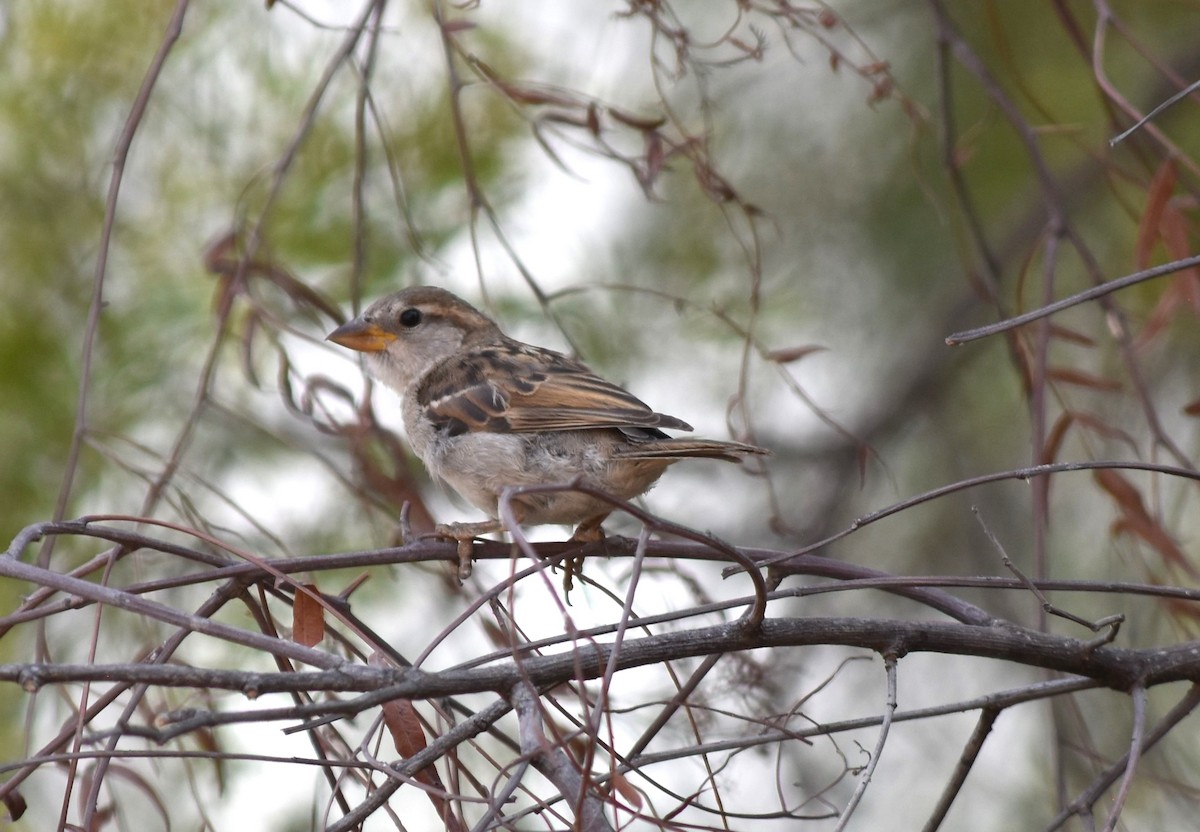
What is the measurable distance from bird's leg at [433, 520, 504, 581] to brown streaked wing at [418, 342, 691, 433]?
35 centimetres

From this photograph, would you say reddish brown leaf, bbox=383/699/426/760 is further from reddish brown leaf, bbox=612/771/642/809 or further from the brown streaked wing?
the brown streaked wing

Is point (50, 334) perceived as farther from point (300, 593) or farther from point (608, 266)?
point (300, 593)

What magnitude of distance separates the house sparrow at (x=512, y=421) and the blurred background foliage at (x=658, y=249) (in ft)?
0.63

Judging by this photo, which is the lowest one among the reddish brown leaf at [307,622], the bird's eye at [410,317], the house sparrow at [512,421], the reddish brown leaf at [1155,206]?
the reddish brown leaf at [307,622]

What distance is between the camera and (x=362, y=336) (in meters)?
4.52

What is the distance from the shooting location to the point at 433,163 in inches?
200

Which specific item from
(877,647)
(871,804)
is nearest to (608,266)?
(871,804)

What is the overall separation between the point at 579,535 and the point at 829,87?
3257 mm

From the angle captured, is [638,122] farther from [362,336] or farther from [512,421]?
[362,336]

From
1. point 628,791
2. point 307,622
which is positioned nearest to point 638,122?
point 307,622

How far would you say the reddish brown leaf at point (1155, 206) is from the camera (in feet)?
10.1

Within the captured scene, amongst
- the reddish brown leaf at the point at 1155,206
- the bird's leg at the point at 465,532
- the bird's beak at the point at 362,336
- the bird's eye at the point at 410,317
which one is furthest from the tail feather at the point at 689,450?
the bird's eye at the point at 410,317

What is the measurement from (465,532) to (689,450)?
0.58 meters

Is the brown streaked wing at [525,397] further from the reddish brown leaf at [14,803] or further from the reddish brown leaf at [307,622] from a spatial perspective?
the reddish brown leaf at [14,803]
